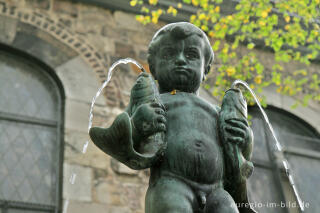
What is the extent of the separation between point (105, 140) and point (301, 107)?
6830 mm

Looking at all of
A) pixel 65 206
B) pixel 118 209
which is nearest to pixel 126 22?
pixel 118 209

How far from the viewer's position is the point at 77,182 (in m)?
7.24

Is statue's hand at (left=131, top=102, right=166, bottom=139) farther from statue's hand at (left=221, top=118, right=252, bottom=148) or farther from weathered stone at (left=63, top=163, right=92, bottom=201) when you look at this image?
weathered stone at (left=63, top=163, right=92, bottom=201)

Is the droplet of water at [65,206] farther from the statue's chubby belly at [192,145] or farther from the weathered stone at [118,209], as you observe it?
the statue's chubby belly at [192,145]

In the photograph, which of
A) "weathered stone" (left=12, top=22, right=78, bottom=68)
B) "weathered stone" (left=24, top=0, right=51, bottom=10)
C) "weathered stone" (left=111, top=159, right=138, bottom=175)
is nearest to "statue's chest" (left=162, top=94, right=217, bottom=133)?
"weathered stone" (left=111, top=159, right=138, bottom=175)

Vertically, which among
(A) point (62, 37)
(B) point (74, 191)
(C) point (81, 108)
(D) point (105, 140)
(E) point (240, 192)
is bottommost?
(B) point (74, 191)

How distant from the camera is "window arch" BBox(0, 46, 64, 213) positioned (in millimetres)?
7152

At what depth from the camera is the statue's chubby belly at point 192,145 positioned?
324cm

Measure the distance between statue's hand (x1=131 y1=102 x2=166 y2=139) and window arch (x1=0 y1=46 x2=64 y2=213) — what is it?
399 cm

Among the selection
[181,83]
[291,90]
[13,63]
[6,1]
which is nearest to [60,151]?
[13,63]

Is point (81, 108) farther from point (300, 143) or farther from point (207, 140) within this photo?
point (207, 140)

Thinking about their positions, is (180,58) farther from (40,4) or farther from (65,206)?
(40,4)

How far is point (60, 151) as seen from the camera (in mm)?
7594

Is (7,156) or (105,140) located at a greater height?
(105,140)
